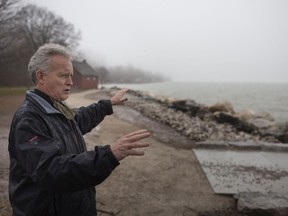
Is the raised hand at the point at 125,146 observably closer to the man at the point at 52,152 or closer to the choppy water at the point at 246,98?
the man at the point at 52,152

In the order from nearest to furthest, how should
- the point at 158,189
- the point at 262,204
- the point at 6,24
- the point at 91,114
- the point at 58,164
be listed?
1. the point at 58,164
2. the point at 91,114
3. the point at 262,204
4. the point at 158,189
5. the point at 6,24

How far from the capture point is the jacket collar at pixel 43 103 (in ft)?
7.11

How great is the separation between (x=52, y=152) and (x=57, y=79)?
0.74 meters

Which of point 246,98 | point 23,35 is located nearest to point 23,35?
point 23,35

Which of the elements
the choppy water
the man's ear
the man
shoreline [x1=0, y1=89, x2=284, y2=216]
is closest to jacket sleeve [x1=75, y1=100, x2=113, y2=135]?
the man

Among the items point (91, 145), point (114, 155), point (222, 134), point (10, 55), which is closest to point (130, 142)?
point (114, 155)

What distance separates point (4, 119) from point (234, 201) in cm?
1200

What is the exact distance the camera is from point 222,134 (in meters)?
10.6

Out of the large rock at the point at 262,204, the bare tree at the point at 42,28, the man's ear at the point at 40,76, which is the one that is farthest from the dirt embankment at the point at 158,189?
the bare tree at the point at 42,28

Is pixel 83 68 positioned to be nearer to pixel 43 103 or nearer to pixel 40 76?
pixel 40 76

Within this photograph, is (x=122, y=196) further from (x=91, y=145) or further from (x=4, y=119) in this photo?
(x=4, y=119)

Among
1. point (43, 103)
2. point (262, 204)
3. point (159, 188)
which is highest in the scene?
point (43, 103)

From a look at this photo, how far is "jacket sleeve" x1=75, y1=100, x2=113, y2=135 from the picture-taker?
10.2 ft

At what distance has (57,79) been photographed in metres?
2.37
